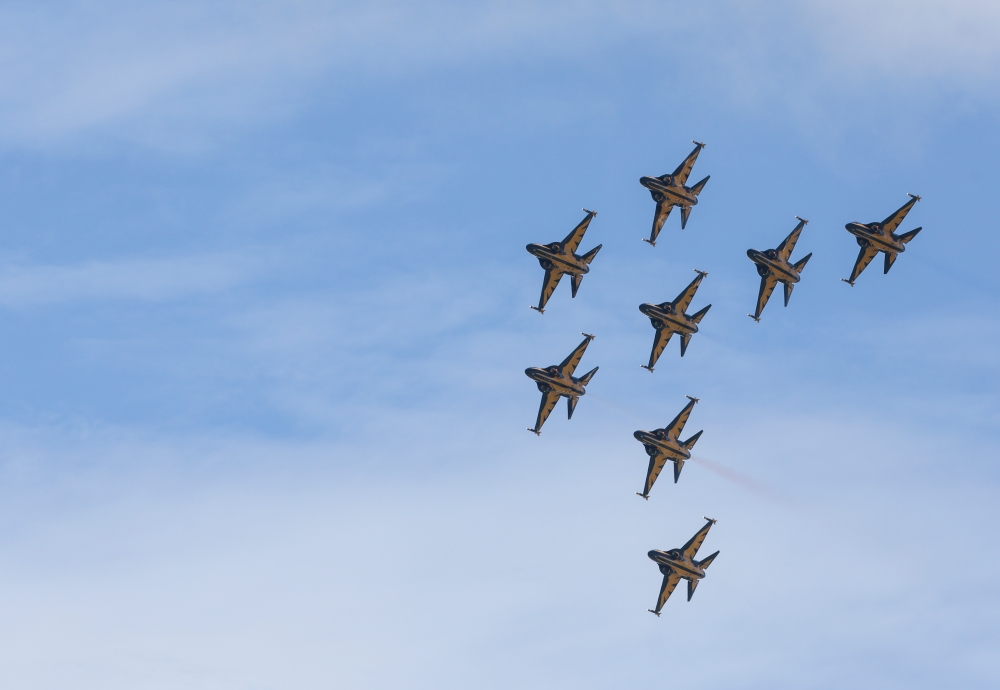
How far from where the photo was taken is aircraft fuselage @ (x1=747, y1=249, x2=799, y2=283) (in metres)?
198

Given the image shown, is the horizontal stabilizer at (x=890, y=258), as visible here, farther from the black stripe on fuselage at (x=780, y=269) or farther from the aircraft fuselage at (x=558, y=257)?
the aircraft fuselage at (x=558, y=257)

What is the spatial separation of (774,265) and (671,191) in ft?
60.2

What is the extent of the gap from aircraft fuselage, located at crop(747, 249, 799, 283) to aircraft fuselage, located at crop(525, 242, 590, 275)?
24598 mm

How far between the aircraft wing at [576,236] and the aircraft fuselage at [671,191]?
9.44 meters

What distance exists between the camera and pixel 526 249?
197500 mm

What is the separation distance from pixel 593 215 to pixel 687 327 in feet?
69.5

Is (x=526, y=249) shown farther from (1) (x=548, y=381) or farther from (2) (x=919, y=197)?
(2) (x=919, y=197)

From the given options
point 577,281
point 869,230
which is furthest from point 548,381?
point 869,230

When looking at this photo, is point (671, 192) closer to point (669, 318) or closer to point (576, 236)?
point (576, 236)

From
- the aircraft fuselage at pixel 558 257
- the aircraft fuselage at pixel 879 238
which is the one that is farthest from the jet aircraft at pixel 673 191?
the aircraft fuselage at pixel 879 238

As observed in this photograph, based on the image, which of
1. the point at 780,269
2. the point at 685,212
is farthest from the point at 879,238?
the point at 685,212

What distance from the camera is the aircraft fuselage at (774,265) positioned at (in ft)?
651

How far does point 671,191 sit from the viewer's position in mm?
197500

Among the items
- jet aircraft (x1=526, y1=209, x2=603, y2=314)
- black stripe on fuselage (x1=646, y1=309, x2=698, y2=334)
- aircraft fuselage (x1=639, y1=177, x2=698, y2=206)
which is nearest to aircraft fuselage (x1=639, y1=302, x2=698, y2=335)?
black stripe on fuselage (x1=646, y1=309, x2=698, y2=334)
